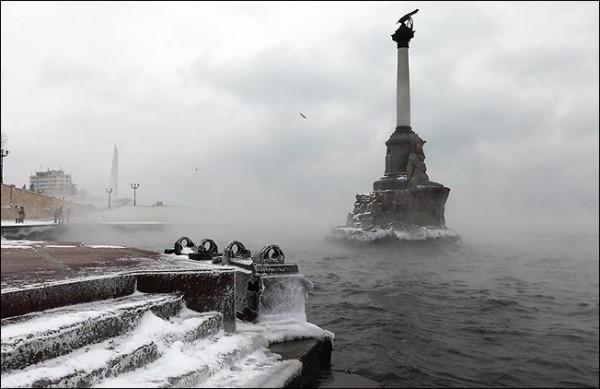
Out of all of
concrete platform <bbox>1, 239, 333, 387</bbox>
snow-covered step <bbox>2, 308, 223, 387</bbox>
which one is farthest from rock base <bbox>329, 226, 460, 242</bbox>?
snow-covered step <bbox>2, 308, 223, 387</bbox>

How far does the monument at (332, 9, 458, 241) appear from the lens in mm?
51000

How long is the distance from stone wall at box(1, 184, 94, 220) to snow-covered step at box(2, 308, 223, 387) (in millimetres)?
32710

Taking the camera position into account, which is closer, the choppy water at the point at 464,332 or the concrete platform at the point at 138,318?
the concrete platform at the point at 138,318

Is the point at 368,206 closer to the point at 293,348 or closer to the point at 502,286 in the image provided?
the point at 502,286

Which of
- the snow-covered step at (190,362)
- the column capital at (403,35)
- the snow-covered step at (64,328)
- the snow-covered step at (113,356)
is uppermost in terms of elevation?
the column capital at (403,35)

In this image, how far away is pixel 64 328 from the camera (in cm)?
305

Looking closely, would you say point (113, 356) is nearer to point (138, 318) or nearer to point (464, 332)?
point (138, 318)

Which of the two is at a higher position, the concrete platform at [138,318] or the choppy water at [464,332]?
the concrete platform at [138,318]

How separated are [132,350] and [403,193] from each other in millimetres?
49513

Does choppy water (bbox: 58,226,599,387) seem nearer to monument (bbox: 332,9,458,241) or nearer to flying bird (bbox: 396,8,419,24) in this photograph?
→ monument (bbox: 332,9,458,241)

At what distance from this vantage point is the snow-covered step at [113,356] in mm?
2670

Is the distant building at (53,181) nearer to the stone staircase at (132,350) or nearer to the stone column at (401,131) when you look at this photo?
the stone column at (401,131)

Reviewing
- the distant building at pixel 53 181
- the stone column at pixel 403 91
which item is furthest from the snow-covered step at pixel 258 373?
the distant building at pixel 53 181

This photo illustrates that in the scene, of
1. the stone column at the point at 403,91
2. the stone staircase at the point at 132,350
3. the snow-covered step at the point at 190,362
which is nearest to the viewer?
the stone staircase at the point at 132,350
